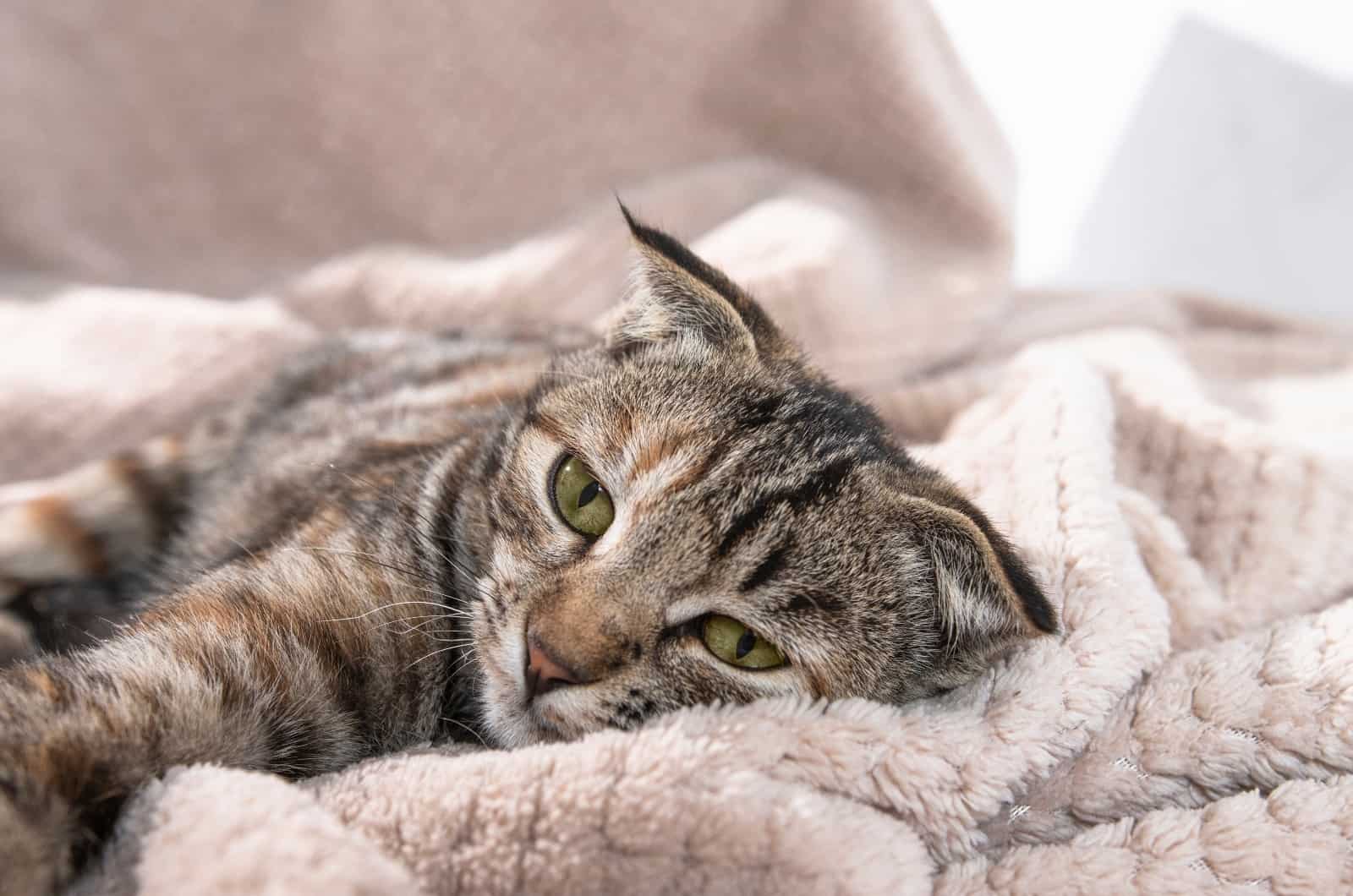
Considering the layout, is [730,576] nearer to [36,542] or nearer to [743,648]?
[743,648]

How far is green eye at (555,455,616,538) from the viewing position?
1.07m

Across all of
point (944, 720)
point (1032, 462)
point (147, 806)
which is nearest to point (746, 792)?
point (944, 720)

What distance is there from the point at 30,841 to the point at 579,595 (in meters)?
0.51

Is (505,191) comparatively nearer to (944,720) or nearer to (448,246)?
(448,246)

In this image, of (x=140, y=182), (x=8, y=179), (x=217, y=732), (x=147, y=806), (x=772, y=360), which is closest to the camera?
(x=147, y=806)

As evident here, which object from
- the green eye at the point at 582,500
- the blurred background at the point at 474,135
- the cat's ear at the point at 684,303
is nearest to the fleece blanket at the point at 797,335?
the blurred background at the point at 474,135

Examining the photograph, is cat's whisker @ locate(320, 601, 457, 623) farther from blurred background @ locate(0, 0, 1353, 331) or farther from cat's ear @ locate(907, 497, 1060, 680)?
blurred background @ locate(0, 0, 1353, 331)

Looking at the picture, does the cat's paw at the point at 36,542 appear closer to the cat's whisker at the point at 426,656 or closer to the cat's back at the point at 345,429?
the cat's back at the point at 345,429

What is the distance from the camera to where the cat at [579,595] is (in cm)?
88

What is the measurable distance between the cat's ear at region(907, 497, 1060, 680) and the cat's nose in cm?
40

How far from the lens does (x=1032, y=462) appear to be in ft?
4.13

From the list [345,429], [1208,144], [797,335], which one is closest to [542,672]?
[345,429]

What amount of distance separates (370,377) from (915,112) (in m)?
1.40

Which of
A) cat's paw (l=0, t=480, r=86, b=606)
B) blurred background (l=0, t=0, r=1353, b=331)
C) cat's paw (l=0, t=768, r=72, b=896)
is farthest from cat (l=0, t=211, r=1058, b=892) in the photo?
blurred background (l=0, t=0, r=1353, b=331)
